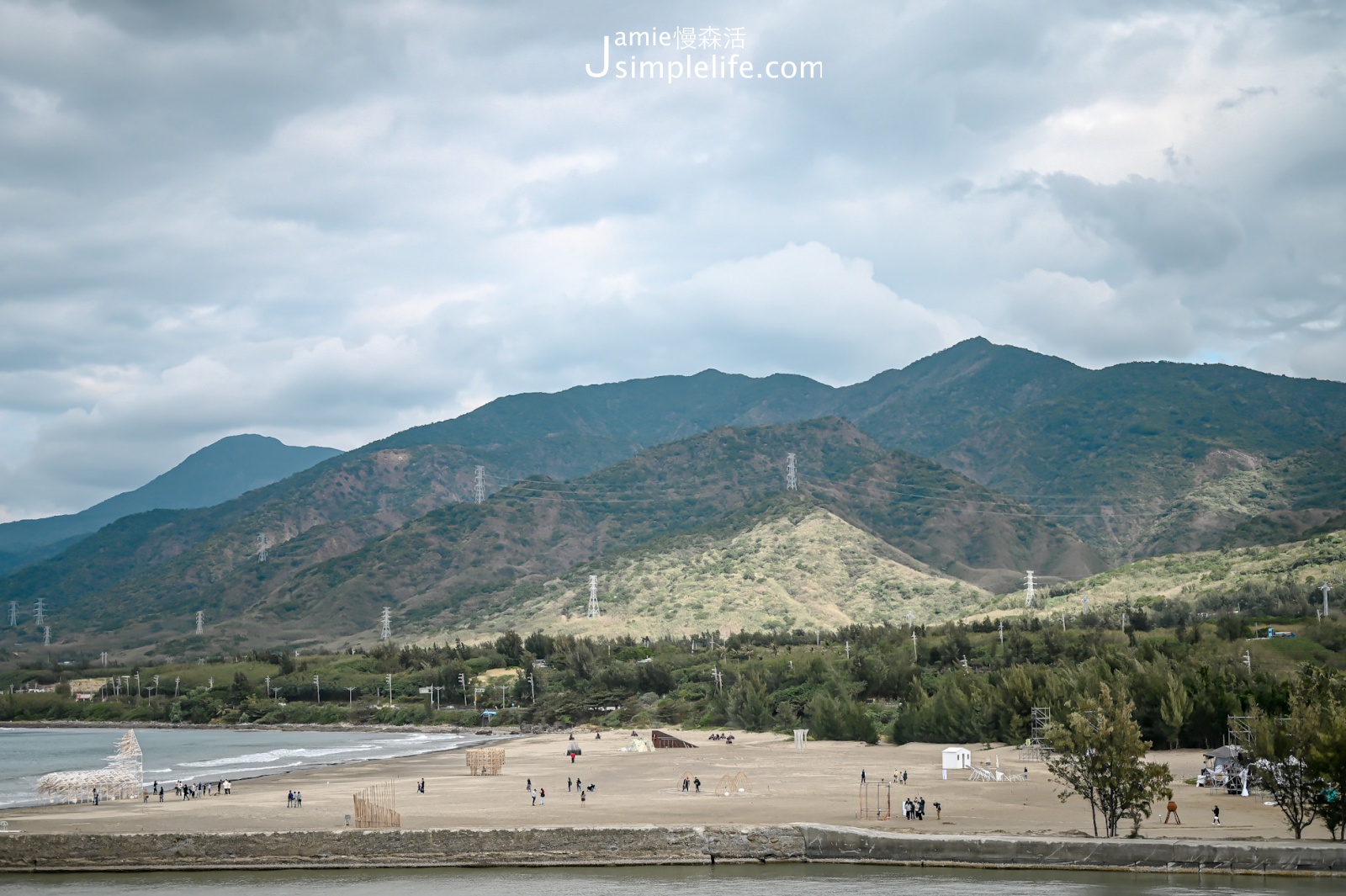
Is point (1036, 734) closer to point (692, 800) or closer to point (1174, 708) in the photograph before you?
point (1174, 708)

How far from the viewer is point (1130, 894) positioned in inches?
1318

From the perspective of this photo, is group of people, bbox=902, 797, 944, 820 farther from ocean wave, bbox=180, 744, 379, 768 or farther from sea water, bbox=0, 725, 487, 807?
ocean wave, bbox=180, 744, 379, 768

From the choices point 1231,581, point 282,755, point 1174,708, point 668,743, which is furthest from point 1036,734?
point 1231,581

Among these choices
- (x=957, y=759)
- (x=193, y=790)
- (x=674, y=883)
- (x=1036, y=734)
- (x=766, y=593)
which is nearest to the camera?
(x=674, y=883)

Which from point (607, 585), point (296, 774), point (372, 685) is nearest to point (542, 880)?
point (296, 774)

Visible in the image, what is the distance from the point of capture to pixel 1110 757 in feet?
118

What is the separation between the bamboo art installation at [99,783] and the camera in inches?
2301

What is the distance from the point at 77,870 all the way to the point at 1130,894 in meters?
33.5

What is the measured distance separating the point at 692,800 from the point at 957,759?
1469 centimetres

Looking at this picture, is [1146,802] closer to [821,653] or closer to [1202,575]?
[821,653]

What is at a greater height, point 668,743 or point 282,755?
point 668,743

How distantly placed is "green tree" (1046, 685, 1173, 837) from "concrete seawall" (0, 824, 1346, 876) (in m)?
3.22

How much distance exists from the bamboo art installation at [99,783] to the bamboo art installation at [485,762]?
17454mm

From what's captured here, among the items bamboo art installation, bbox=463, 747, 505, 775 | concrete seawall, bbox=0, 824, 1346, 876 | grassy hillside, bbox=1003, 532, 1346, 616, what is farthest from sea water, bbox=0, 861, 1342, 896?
grassy hillside, bbox=1003, 532, 1346, 616
